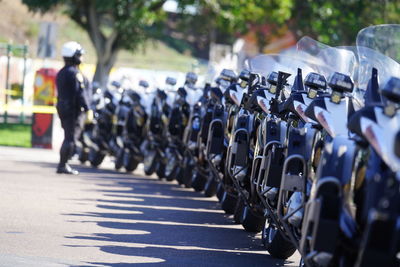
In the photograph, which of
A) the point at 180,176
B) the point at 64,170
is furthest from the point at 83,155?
the point at 180,176

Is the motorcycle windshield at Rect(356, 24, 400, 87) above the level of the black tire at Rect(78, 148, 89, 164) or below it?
above

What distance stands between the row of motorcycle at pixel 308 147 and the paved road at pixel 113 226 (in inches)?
13.8

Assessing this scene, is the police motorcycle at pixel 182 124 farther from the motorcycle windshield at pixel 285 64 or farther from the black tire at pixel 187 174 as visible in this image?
the motorcycle windshield at pixel 285 64

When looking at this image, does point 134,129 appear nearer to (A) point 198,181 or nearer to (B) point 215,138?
(A) point 198,181

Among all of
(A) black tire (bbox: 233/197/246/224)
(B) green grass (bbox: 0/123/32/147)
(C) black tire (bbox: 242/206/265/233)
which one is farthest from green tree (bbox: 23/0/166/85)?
(C) black tire (bbox: 242/206/265/233)

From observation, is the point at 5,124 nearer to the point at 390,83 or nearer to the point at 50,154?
the point at 50,154

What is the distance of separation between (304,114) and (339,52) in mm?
1272

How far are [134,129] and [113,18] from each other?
1977cm

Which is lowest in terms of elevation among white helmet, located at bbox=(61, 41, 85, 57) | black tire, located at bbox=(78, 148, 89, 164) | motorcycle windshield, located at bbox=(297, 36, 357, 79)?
black tire, located at bbox=(78, 148, 89, 164)

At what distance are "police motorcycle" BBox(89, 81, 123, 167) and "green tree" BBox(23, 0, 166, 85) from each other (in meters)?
15.6

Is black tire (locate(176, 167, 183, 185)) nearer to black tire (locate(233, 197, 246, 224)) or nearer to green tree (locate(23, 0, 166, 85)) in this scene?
black tire (locate(233, 197, 246, 224))

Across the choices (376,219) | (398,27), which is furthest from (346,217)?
(398,27)

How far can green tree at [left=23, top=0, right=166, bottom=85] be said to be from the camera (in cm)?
3709

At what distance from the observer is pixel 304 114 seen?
9266 mm
